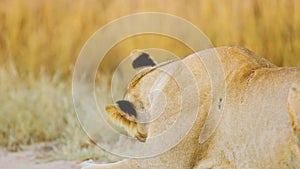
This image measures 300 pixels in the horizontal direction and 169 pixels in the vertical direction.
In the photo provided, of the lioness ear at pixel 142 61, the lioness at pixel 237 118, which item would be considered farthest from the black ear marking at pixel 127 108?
the lioness ear at pixel 142 61

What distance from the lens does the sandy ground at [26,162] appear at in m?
4.73

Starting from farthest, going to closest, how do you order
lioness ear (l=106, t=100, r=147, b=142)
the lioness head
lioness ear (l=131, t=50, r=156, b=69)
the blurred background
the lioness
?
1. the blurred background
2. lioness ear (l=131, t=50, r=156, b=69)
3. lioness ear (l=106, t=100, r=147, b=142)
4. the lioness head
5. the lioness

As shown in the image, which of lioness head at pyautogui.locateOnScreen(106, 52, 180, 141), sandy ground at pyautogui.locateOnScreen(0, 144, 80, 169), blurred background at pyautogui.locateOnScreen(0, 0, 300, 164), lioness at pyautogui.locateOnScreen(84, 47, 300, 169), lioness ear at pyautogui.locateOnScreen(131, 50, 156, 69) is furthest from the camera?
blurred background at pyautogui.locateOnScreen(0, 0, 300, 164)

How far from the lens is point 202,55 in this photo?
3449 mm

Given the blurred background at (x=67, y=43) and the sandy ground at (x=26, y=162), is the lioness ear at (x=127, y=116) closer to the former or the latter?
the sandy ground at (x=26, y=162)

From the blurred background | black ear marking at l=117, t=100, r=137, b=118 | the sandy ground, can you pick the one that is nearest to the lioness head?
black ear marking at l=117, t=100, r=137, b=118

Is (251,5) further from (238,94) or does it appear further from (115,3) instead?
(238,94)

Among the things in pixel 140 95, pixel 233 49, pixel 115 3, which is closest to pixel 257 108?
pixel 233 49

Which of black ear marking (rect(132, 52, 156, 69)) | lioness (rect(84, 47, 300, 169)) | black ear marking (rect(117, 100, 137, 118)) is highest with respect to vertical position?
black ear marking (rect(132, 52, 156, 69))

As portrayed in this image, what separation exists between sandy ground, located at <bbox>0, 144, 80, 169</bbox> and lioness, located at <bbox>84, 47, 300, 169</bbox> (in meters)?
1.26

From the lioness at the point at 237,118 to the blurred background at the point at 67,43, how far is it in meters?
1.54

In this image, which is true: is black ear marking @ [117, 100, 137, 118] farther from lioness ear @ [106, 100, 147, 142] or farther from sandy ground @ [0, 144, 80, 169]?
sandy ground @ [0, 144, 80, 169]

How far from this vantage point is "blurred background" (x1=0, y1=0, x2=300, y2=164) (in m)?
5.53

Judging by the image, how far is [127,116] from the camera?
11.5ft
